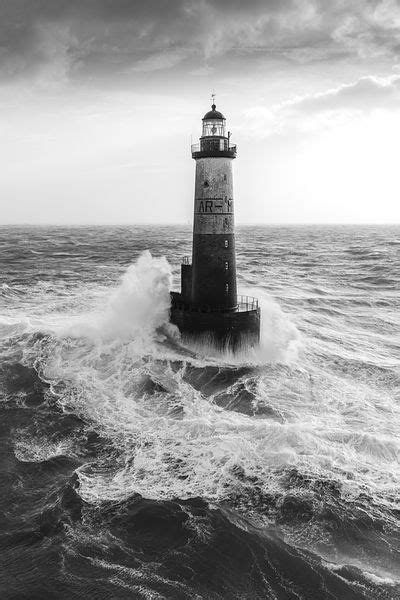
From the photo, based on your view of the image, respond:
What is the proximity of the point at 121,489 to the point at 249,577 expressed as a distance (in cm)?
344

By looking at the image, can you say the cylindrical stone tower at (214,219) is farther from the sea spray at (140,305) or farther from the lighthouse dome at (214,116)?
the sea spray at (140,305)

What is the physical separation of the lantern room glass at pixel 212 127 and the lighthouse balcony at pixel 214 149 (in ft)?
1.05

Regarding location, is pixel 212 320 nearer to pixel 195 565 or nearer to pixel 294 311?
pixel 294 311

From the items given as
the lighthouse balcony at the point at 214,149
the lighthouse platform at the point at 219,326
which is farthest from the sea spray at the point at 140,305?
the lighthouse balcony at the point at 214,149

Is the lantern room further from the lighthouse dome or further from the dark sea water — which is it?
the dark sea water

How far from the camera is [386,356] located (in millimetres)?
20219

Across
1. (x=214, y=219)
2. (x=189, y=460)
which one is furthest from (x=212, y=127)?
(x=189, y=460)

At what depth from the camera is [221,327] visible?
1986cm

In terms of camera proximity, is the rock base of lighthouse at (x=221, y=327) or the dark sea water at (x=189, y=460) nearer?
the dark sea water at (x=189, y=460)

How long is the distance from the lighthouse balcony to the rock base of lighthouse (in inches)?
243

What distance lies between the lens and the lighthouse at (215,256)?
64.8ft

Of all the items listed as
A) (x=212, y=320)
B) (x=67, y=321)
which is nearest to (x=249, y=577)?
(x=212, y=320)

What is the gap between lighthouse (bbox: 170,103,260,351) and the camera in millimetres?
19766

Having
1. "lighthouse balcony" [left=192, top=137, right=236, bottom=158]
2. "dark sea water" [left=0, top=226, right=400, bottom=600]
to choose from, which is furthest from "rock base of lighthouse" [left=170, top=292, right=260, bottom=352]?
"lighthouse balcony" [left=192, top=137, right=236, bottom=158]
